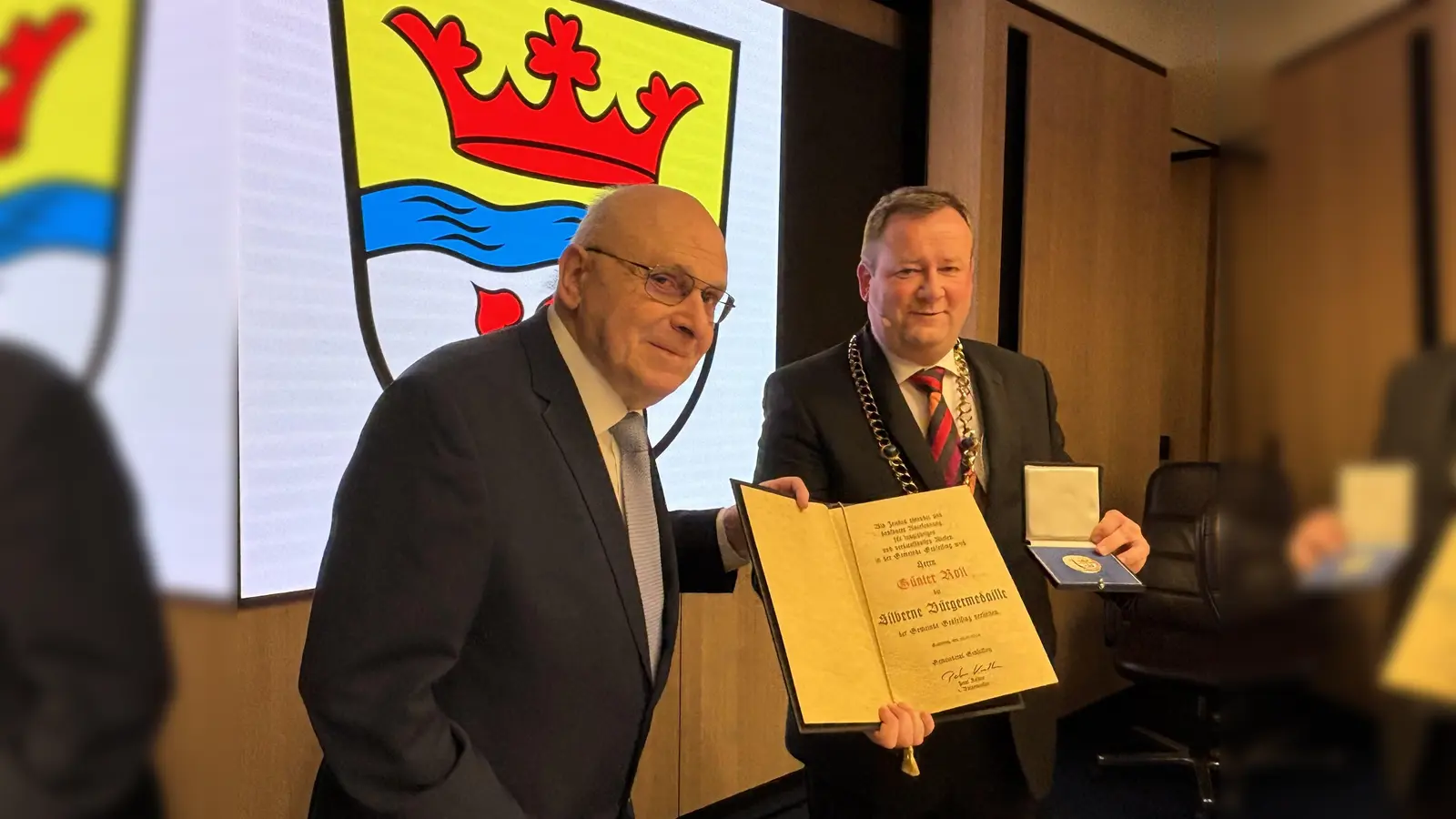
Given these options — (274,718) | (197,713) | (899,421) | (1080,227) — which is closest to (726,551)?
(899,421)

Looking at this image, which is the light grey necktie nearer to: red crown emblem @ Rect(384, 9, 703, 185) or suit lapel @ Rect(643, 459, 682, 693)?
suit lapel @ Rect(643, 459, 682, 693)

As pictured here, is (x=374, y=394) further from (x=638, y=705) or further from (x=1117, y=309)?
(x=1117, y=309)

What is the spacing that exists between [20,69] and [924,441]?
152 centimetres

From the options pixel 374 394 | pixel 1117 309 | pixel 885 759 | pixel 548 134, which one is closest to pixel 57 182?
pixel 885 759

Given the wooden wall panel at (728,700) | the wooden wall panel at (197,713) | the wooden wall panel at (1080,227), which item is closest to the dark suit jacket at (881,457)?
the wooden wall panel at (728,700)

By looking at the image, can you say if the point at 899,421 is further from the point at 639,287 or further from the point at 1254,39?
the point at 1254,39

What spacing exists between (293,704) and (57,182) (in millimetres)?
2062

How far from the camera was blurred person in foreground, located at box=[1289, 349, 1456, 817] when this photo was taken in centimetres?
10

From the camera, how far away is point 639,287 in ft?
4.43

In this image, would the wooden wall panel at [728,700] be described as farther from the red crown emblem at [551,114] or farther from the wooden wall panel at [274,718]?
the red crown emblem at [551,114]

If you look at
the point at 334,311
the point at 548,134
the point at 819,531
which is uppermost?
the point at 548,134

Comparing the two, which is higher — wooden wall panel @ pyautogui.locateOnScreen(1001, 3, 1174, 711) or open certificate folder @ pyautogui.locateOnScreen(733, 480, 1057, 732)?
wooden wall panel @ pyautogui.locateOnScreen(1001, 3, 1174, 711)

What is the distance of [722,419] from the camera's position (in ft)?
9.45
